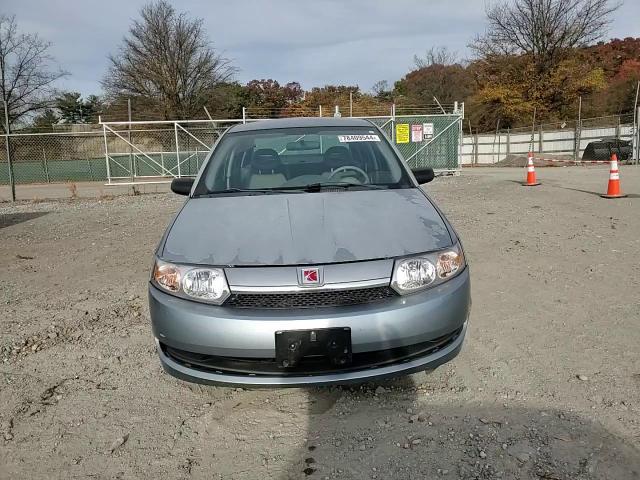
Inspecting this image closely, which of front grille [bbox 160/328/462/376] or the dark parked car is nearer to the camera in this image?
front grille [bbox 160/328/462/376]

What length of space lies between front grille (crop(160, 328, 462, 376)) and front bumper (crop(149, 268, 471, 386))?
14 mm

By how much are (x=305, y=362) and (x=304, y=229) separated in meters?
0.72

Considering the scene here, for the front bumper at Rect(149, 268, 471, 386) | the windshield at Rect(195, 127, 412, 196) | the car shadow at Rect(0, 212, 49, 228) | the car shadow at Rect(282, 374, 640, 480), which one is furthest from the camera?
the car shadow at Rect(0, 212, 49, 228)

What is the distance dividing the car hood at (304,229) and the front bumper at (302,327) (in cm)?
25

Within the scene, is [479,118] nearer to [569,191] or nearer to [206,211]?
[569,191]

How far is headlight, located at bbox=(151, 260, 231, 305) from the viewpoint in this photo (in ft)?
7.68

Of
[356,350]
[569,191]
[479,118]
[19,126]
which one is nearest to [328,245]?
[356,350]

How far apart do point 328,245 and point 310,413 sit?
2.94 ft

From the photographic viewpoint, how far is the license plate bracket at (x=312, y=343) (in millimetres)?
2178

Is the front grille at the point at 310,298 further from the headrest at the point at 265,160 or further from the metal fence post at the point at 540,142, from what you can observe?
the metal fence post at the point at 540,142


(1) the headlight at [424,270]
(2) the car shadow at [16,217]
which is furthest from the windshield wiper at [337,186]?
(2) the car shadow at [16,217]

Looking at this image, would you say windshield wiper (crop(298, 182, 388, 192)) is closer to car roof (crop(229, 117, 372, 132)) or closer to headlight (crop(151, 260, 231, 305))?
car roof (crop(229, 117, 372, 132))

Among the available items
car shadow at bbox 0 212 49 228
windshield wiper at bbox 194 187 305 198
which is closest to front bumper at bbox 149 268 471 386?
windshield wiper at bbox 194 187 305 198

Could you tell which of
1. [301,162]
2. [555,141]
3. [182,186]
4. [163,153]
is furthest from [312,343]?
[555,141]
